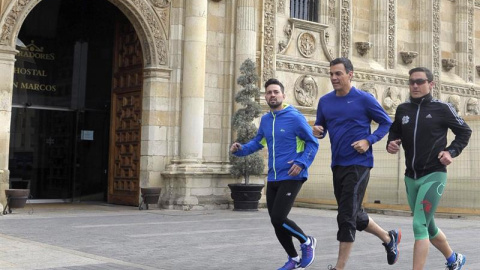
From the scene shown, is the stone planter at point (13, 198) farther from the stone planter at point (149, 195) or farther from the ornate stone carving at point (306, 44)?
the ornate stone carving at point (306, 44)

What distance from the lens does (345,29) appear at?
2247 cm

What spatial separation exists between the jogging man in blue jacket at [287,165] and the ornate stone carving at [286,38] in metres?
13.4

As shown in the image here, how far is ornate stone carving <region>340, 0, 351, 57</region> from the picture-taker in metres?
22.3

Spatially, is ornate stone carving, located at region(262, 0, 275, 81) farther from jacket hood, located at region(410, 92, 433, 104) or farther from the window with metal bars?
jacket hood, located at region(410, 92, 433, 104)

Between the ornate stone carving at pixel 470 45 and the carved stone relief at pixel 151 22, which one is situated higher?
the ornate stone carving at pixel 470 45

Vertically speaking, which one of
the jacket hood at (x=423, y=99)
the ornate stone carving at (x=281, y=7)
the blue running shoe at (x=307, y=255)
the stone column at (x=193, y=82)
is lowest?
the blue running shoe at (x=307, y=255)

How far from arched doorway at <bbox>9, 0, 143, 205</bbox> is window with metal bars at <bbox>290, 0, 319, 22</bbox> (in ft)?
17.9

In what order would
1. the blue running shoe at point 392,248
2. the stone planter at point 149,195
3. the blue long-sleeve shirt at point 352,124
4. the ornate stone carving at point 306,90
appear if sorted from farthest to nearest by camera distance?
the ornate stone carving at point 306,90 < the stone planter at point 149,195 < the blue running shoe at point 392,248 < the blue long-sleeve shirt at point 352,124

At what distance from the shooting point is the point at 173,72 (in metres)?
17.6

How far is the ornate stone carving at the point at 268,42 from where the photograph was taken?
19.7 meters

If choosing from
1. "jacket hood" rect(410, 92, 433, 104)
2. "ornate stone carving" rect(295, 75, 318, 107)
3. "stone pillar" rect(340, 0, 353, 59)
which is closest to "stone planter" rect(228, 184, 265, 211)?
"ornate stone carving" rect(295, 75, 318, 107)

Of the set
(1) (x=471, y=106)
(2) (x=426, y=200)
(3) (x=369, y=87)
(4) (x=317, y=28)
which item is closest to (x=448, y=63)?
(1) (x=471, y=106)

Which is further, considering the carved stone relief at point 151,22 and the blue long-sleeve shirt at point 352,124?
the carved stone relief at point 151,22

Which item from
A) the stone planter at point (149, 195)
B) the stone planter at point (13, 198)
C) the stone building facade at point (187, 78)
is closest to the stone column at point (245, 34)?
the stone building facade at point (187, 78)
